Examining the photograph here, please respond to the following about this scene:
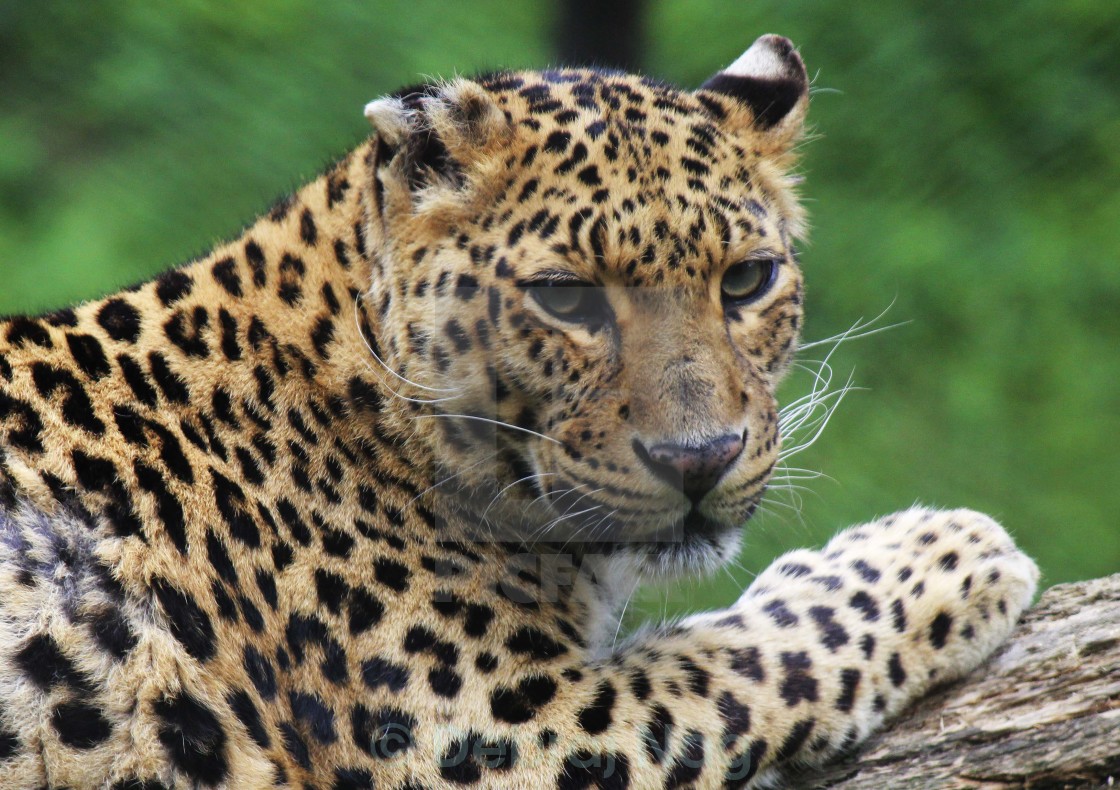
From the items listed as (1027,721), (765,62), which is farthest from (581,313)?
(1027,721)

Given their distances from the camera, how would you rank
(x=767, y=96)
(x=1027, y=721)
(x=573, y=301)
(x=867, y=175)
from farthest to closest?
1. (x=867, y=175)
2. (x=767, y=96)
3. (x=573, y=301)
4. (x=1027, y=721)

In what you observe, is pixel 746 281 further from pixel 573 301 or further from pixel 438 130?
pixel 438 130

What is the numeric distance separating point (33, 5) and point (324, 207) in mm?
12492

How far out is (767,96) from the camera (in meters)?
5.62

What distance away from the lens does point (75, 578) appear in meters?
4.45

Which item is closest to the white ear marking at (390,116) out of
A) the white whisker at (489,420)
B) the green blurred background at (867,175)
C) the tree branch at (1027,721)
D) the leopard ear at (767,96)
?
the white whisker at (489,420)

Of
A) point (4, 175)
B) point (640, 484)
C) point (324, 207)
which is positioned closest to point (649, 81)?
point (324, 207)

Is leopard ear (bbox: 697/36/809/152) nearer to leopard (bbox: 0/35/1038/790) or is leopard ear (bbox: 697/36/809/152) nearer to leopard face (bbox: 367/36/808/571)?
leopard (bbox: 0/35/1038/790)

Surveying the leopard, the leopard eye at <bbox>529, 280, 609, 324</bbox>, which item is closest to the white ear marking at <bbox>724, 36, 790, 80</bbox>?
the leopard

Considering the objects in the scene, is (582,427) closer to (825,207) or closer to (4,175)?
(825,207)

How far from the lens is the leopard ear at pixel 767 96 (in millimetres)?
5538

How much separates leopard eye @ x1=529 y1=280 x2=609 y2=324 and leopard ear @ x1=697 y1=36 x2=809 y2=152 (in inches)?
46.8

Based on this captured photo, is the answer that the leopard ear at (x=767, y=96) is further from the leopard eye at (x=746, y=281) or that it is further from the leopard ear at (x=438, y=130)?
the leopard ear at (x=438, y=130)

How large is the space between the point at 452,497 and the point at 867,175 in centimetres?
1106
